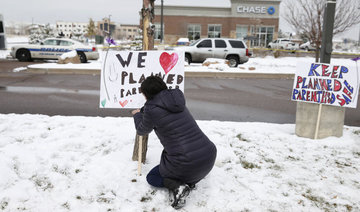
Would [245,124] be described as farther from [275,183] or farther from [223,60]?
[223,60]

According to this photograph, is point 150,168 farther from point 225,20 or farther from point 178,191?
point 225,20

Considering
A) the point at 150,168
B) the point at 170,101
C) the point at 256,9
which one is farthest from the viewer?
the point at 256,9

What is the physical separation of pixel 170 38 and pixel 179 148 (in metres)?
49.3

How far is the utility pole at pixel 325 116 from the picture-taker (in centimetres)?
516

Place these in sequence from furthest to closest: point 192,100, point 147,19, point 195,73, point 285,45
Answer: point 285,45
point 195,73
point 192,100
point 147,19

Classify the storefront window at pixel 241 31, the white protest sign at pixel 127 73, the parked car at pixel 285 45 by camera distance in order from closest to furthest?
1. the white protest sign at pixel 127 73
2. the parked car at pixel 285 45
3. the storefront window at pixel 241 31

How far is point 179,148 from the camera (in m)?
2.96

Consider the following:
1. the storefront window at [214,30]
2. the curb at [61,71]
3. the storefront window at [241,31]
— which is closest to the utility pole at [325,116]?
the curb at [61,71]

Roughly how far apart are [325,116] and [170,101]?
346 centimetres

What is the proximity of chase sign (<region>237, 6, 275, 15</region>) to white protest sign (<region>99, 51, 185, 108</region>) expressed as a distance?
49.2 metres

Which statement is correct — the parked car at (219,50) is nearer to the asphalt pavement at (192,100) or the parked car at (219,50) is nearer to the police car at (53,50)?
the police car at (53,50)

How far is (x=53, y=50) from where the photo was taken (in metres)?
18.0

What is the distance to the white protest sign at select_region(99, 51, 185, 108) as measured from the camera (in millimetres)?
3963

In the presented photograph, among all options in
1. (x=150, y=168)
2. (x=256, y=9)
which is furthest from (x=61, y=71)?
(x=256, y=9)
